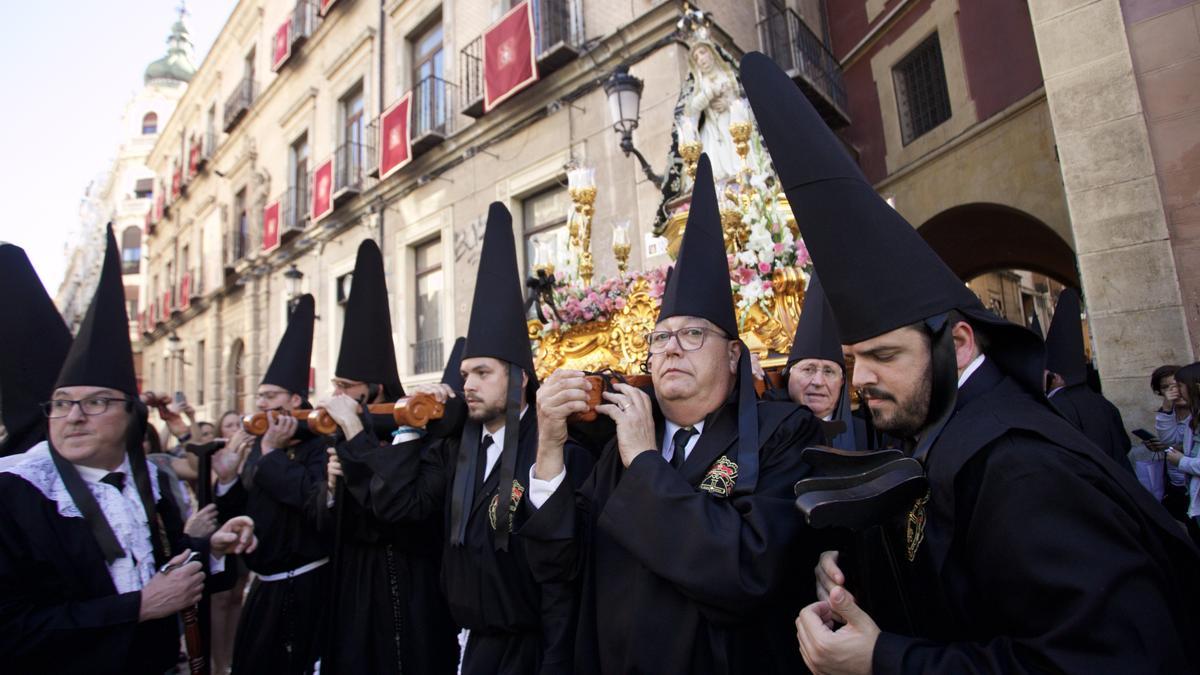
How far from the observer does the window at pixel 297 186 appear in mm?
17281

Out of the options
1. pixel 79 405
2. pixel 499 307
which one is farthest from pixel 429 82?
pixel 79 405

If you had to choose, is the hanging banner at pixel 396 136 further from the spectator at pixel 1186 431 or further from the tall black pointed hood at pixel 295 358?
the spectator at pixel 1186 431

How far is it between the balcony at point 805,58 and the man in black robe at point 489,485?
9521 millimetres

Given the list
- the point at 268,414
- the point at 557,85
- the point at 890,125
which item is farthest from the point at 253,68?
the point at 268,414

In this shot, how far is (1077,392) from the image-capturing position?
419 cm

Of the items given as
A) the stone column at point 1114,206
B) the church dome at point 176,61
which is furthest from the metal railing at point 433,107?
the church dome at point 176,61

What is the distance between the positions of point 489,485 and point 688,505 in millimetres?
1230

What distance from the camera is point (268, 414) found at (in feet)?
10.7

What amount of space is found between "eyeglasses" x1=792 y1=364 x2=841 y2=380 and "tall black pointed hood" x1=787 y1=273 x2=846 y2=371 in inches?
1.9

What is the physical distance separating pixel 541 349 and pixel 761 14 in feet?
29.5

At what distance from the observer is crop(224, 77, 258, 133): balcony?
20.3 metres

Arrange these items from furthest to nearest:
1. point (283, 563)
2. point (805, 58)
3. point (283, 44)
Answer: point (283, 44) < point (805, 58) < point (283, 563)

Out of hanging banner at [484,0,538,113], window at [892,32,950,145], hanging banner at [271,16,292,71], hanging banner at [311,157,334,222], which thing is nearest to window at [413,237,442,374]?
hanging banner at [311,157,334,222]

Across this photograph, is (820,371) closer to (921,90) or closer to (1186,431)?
(1186,431)
